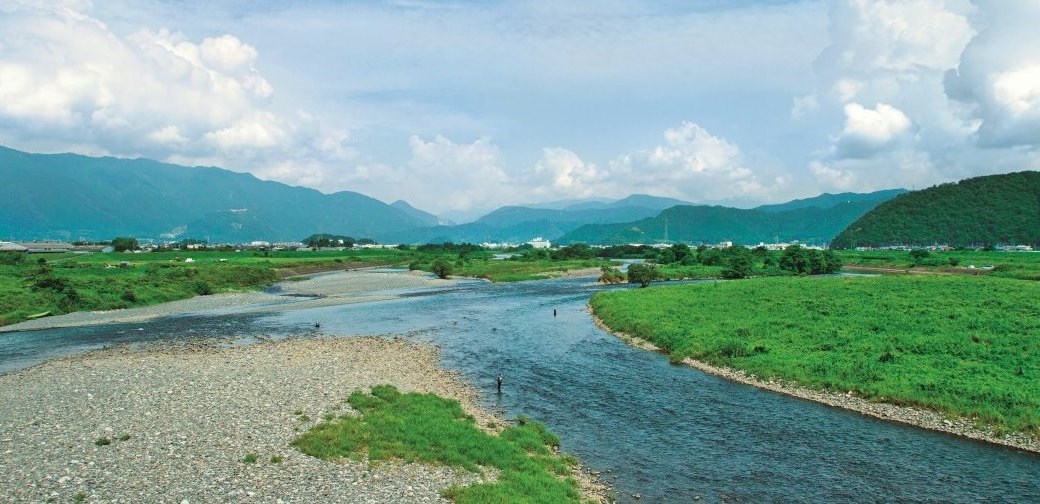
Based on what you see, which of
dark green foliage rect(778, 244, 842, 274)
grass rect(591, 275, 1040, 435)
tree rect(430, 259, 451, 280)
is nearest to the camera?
grass rect(591, 275, 1040, 435)

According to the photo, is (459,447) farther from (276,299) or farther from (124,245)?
(124,245)

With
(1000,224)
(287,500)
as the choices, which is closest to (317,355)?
(287,500)

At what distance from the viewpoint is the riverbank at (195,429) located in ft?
49.4

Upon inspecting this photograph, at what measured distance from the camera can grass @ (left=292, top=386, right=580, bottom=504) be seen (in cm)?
1616

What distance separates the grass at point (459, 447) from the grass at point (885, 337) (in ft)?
53.6

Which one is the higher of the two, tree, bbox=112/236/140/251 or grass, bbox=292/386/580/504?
tree, bbox=112/236/140/251

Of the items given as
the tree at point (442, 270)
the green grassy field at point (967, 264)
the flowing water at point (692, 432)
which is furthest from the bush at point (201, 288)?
the green grassy field at point (967, 264)

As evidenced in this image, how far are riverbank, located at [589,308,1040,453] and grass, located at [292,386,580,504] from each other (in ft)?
44.9

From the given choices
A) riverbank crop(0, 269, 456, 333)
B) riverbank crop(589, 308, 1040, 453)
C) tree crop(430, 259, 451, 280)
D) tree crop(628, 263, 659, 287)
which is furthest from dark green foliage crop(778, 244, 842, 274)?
riverbank crop(589, 308, 1040, 453)

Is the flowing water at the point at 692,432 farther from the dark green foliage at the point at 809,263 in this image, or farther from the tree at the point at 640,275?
the dark green foliage at the point at 809,263

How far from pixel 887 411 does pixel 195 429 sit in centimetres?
2656

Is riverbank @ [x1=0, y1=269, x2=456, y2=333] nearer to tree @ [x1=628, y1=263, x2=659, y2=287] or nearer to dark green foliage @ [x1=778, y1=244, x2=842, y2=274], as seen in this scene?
tree @ [x1=628, y1=263, x2=659, y2=287]

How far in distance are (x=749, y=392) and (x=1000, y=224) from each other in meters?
214

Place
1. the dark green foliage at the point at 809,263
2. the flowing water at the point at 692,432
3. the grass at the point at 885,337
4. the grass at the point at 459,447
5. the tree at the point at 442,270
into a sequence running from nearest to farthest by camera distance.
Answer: the grass at the point at 459,447 → the flowing water at the point at 692,432 → the grass at the point at 885,337 → the dark green foliage at the point at 809,263 → the tree at the point at 442,270
